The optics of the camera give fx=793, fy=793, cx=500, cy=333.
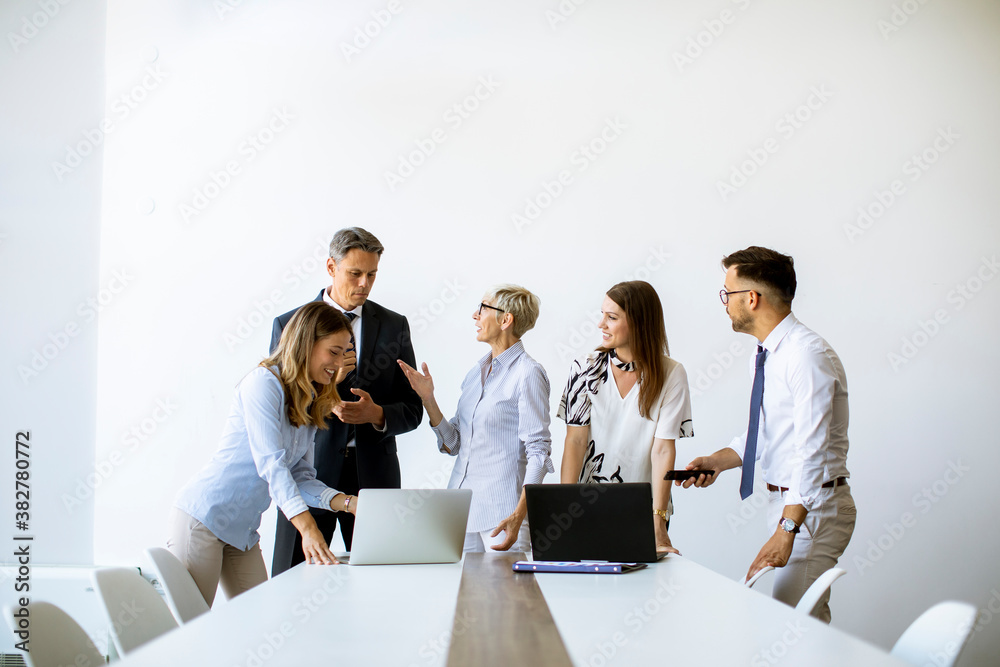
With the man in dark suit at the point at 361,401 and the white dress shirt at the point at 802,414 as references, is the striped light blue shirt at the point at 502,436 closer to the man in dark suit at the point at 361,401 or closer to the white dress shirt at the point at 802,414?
the man in dark suit at the point at 361,401

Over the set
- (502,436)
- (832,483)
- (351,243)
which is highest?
(351,243)

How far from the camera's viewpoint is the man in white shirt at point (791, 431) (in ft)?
8.05

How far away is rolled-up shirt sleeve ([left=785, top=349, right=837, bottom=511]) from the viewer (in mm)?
2449

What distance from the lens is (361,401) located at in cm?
311

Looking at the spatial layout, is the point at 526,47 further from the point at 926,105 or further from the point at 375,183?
the point at 926,105

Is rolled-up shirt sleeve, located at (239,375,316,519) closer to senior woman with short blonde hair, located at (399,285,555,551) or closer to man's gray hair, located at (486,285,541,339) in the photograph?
senior woman with short blonde hair, located at (399,285,555,551)

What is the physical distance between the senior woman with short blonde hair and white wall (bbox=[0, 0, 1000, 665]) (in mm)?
1289

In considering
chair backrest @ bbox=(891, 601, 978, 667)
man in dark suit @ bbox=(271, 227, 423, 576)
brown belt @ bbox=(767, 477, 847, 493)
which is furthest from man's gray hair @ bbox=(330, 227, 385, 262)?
chair backrest @ bbox=(891, 601, 978, 667)

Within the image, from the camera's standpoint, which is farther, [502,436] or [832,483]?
[502,436]

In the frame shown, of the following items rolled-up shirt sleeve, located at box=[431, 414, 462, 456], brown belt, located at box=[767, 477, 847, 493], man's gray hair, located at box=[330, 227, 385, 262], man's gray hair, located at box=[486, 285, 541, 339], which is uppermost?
man's gray hair, located at box=[330, 227, 385, 262]

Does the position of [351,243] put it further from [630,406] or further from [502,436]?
[630,406]

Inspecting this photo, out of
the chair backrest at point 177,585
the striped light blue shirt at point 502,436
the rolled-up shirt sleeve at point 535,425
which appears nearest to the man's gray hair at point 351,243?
the striped light blue shirt at point 502,436

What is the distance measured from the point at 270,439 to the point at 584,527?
996mm

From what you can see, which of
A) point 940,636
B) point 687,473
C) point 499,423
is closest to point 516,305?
point 499,423
